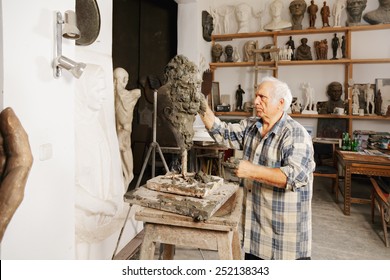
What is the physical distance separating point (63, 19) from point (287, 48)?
4353mm

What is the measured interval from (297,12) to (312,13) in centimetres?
23

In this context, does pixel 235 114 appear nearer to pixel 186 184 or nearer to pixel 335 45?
pixel 335 45

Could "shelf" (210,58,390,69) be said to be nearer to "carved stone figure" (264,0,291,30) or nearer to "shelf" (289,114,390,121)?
"carved stone figure" (264,0,291,30)

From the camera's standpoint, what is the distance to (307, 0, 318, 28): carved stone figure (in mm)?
5102

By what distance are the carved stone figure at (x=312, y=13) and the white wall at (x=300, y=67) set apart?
17 centimetres

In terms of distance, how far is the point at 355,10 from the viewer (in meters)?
4.88

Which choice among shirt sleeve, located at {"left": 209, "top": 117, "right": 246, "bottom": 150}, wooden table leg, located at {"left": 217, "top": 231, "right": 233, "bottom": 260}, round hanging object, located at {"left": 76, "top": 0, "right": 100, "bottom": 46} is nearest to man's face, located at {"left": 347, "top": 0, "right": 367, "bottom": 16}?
shirt sleeve, located at {"left": 209, "top": 117, "right": 246, "bottom": 150}

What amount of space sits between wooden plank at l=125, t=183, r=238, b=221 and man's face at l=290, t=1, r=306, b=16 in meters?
4.47

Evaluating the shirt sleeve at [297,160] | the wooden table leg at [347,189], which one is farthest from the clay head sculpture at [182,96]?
the wooden table leg at [347,189]

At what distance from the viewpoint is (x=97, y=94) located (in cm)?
220

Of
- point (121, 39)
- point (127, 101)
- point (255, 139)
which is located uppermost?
point (121, 39)

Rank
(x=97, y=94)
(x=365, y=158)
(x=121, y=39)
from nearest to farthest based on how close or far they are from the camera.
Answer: (x=97, y=94)
(x=121, y=39)
(x=365, y=158)

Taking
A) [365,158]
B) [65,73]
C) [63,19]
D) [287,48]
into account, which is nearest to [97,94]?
[65,73]
